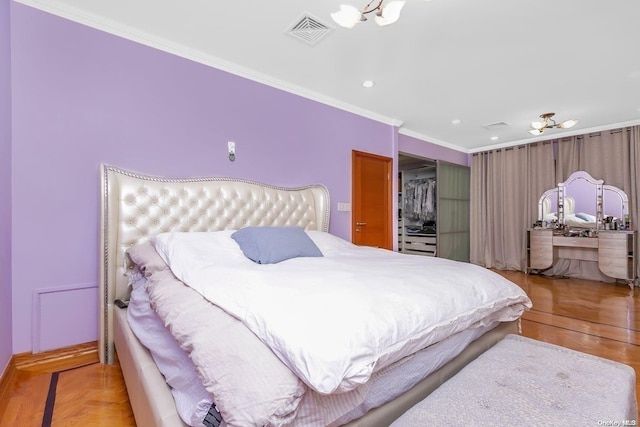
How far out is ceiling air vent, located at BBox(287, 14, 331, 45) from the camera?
2217 mm

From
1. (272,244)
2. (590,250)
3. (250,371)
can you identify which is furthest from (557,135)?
(250,371)

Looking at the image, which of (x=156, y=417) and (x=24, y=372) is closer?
(x=156, y=417)

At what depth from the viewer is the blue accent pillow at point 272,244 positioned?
2021 millimetres

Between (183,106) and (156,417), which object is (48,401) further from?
(183,106)

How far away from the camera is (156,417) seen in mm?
927

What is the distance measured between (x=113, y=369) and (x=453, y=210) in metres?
5.75

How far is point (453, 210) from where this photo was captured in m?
5.98

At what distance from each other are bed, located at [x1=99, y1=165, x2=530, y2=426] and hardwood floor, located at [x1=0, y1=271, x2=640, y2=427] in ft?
0.54

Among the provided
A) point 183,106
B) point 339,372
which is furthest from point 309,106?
point 339,372

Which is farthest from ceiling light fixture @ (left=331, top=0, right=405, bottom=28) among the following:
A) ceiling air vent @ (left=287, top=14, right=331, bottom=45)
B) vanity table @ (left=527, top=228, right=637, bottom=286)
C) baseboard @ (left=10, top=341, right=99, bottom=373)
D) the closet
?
vanity table @ (left=527, top=228, right=637, bottom=286)

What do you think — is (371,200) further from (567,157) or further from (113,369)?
(567,157)

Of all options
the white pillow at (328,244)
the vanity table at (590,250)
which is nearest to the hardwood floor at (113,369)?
the vanity table at (590,250)

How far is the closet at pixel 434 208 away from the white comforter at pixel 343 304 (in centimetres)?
410

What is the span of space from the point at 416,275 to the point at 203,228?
180 cm
